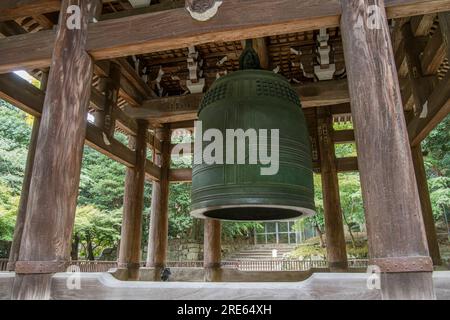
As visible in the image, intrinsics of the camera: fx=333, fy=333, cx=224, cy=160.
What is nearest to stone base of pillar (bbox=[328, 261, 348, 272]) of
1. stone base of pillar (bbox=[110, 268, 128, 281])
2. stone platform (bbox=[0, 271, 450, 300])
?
stone base of pillar (bbox=[110, 268, 128, 281])

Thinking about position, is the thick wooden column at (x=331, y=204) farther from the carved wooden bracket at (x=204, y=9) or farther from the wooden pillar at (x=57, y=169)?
the wooden pillar at (x=57, y=169)

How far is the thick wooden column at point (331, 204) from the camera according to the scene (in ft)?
18.1

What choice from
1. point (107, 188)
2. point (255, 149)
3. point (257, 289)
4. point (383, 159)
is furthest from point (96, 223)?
point (383, 159)

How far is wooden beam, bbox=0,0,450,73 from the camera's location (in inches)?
92.4

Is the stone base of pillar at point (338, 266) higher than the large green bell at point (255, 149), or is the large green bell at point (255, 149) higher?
the large green bell at point (255, 149)

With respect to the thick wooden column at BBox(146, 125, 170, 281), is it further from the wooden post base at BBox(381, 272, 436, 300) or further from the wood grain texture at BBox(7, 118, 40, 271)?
the wooden post base at BBox(381, 272, 436, 300)

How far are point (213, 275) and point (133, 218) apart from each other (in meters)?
1.87

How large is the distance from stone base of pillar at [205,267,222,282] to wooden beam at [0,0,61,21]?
191 inches

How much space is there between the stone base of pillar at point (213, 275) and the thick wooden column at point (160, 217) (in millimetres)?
938

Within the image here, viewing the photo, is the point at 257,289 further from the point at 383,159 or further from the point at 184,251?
the point at 184,251

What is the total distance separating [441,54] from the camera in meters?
4.32

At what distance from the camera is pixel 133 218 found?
18.5 ft

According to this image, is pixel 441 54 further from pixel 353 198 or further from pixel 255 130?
pixel 353 198

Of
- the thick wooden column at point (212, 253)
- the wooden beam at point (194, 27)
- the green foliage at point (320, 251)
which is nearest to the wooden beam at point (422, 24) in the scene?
the wooden beam at point (194, 27)
